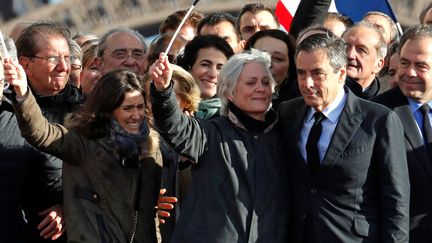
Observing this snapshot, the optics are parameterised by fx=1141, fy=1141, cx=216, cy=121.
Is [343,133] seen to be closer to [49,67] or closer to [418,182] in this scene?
[418,182]

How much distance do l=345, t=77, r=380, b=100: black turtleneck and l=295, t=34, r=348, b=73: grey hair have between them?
101 centimetres

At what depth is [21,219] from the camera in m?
7.16

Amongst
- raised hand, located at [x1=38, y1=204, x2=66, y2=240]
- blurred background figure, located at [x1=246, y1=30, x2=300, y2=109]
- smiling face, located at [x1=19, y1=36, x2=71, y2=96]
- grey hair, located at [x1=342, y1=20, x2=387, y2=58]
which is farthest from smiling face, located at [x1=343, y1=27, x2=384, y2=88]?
raised hand, located at [x1=38, y1=204, x2=66, y2=240]

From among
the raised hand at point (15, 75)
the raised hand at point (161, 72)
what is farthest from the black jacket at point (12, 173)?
the raised hand at point (161, 72)

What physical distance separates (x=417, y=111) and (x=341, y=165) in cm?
83

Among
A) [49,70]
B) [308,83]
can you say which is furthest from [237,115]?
[49,70]

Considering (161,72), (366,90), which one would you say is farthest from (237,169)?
(366,90)

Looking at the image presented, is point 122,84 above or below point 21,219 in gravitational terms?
above

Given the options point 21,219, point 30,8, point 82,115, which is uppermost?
point 82,115

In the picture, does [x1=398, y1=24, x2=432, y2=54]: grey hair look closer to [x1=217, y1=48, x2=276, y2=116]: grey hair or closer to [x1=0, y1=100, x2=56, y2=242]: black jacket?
[x1=217, y1=48, x2=276, y2=116]: grey hair

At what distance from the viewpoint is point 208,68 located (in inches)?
322

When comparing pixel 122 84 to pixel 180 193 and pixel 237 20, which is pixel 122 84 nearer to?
pixel 180 193

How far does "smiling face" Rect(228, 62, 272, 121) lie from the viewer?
270 inches

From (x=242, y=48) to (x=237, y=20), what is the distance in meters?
1.07
